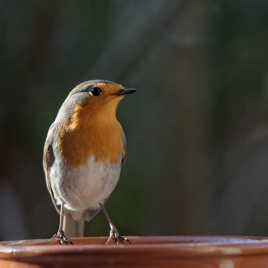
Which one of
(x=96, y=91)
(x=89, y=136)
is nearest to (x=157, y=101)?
(x=96, y=91)

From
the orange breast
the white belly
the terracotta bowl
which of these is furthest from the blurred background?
the terracotta bowl

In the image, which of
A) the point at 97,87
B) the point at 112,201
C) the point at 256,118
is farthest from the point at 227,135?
the point at 97,87

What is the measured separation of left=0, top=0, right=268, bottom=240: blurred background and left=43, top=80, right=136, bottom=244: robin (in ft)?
11.5

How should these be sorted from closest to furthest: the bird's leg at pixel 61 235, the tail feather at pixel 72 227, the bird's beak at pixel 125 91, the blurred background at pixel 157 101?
the bird's leg at pixel 61 235, the bird's beak at pixel 125 91, the tail feather at pixel 72 227, the blurred background at pixel 157 101

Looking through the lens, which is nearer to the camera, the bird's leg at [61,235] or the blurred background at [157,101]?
the bird's leg at [61,235]

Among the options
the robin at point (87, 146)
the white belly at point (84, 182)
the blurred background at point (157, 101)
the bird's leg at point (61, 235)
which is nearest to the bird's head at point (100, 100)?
the robin at point (87, 146)

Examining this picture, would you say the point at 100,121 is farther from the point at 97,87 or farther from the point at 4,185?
the point at 4,185

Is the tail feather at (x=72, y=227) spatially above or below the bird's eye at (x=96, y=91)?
below

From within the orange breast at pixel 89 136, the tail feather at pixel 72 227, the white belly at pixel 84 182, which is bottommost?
the tail feather at pixel 72 227

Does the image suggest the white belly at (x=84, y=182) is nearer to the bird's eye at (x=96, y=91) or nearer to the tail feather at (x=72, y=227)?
the tail feather at (x=72, y=227)

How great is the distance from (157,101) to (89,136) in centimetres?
483

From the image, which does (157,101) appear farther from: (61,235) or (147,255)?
(147,255)

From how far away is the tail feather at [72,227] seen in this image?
3406 millimetres

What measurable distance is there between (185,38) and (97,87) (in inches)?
183
